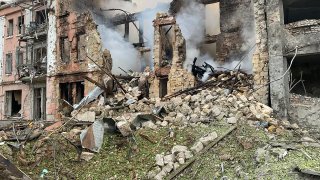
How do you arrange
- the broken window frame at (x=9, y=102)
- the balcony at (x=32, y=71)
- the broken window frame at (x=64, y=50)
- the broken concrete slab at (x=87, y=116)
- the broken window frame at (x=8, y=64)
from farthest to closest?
the broken window frame at (x=8, y=64), the broken window frame at (x=9, y=102), the balcony at (x=32, y=71), the broken window frame at (x=64, y=50), the broken concrete slab at (x=87, y=116)

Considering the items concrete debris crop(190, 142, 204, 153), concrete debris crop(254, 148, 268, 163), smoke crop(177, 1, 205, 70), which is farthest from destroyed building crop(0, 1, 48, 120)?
concrete debris crop(254, 148, 268, 163)

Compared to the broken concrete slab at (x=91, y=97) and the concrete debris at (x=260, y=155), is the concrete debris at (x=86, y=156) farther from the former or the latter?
the broken concrete slab at (x=91, y=97)

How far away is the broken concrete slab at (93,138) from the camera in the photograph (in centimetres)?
1173

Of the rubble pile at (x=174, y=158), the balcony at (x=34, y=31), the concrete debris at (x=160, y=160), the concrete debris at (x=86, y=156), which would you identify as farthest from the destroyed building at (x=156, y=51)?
the concrete debris at (x=86, y=156)

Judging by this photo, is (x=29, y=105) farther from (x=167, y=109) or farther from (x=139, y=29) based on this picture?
(x=167, y=109)

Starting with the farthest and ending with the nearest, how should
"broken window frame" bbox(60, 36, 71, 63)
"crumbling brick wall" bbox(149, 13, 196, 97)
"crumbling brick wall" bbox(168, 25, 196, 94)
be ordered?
"broken window frame" bbox(60, 36, 71, 63), "crumbling brick wall" bbox(149, 13, 196, 97), "crumbling brick wall" bbox(168, 25, 196, 94)

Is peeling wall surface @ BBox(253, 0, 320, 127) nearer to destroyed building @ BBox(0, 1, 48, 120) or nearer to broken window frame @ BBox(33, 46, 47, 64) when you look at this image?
destroyed building @ BBox(0, 1, 48, 120)

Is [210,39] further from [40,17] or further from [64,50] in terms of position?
[40,17]

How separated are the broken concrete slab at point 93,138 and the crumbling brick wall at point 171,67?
330 inches

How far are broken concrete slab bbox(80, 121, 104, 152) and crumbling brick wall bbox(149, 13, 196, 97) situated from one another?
27.5ft

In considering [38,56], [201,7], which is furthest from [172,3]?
[38,56]

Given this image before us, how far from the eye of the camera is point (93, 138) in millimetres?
11844

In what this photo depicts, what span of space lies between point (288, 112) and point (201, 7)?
41.9 ft

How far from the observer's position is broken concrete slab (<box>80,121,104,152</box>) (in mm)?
11730
